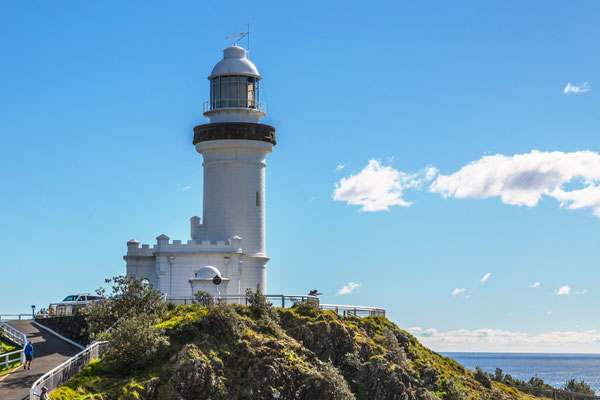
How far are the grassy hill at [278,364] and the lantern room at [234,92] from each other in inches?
644

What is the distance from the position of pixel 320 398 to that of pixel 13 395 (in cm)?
1402

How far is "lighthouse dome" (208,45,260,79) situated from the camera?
56.8 meters

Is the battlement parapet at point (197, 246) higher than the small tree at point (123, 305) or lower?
higher

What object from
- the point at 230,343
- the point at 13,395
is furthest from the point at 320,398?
the point at 13,395

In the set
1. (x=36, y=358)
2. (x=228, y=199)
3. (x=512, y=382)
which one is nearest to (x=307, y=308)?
(x=228, y=199)

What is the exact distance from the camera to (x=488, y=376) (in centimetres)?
5359

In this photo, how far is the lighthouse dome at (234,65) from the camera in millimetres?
56812

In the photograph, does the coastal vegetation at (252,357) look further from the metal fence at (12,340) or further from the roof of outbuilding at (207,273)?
the roof of outbuilding at (207,273)

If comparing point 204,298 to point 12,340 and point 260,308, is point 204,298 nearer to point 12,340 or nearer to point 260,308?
point 260,308

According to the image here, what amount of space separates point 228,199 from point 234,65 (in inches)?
370

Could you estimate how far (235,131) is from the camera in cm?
5566

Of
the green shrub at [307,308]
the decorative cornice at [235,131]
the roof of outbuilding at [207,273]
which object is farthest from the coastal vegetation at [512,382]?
the decorative cornice at [235,131]

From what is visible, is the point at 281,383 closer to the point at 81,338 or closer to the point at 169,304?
the point at 169,304

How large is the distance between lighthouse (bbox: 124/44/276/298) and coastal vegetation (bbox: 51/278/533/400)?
8555mm
